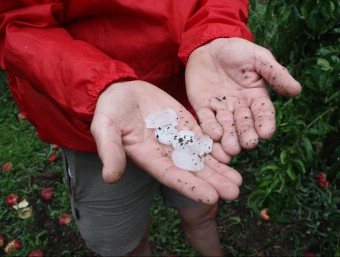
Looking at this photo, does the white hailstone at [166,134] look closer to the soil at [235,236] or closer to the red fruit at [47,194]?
the soil at [235,236]

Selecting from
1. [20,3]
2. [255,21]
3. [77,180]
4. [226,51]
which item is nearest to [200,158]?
[226,51]

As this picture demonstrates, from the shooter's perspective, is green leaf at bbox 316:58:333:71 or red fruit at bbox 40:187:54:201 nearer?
green leaf at bbox 316:58:333:71

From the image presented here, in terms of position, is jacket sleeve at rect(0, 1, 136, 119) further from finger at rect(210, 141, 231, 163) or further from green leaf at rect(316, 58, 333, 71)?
green leaf at rect(316, 58, 333, 71)

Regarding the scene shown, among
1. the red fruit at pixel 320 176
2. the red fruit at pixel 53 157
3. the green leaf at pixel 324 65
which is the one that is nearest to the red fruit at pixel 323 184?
the red fruit at pixel 320 176

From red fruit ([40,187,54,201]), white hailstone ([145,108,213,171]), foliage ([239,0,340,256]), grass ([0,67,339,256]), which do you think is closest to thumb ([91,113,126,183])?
white hailstone ([145,108,213,171])

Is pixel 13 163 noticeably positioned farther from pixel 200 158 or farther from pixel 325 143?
pixel 325 143
